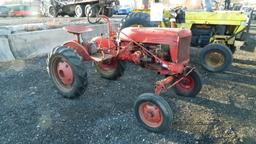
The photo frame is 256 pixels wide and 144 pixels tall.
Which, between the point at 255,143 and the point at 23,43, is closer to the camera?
the point at 255,143

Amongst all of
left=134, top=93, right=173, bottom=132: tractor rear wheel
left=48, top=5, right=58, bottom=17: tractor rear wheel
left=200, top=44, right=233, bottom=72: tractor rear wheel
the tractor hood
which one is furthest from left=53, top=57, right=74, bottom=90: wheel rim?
left=48, top=5, right=58, bottom=17: tractor rear wheel

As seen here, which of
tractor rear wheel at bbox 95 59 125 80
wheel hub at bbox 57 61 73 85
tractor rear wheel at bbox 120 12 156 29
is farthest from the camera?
tractor rear wheel at bbox 120 12 156 29

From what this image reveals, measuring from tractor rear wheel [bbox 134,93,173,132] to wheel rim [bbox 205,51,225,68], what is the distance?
3324 millimetres

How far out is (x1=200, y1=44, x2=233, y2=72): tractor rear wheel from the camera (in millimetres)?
6027

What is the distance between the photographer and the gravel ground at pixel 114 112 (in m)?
3.36

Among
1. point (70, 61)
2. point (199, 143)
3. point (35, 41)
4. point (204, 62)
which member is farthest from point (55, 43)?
point (199, 143)

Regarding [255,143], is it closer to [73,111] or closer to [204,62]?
[73,111]

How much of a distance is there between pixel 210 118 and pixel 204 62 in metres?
2.71

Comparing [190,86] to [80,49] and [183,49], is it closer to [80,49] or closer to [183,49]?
[183,49]

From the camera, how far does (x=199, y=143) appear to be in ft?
10.6

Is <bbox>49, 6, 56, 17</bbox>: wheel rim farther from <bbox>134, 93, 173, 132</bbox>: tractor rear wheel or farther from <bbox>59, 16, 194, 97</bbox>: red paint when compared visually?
<bbox>134, 93, 173, 132</bbox>: tractor rear wheel

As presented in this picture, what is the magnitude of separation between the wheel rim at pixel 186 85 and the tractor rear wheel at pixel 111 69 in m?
1.28

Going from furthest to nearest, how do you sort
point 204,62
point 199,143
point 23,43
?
point 23,43
point 204,62
point 199,143

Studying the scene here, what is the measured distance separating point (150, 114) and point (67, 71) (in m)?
1.77
